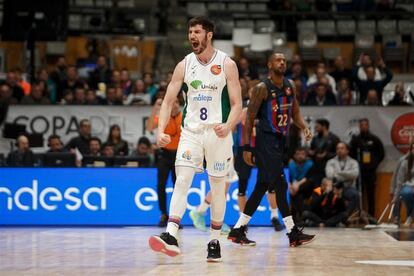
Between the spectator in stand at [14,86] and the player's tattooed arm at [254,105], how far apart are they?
8.29 m

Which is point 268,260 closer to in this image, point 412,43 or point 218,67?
point 218,67

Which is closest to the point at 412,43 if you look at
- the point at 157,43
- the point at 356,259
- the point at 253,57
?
the point at 253,57

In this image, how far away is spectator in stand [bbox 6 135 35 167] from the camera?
16.2 meters

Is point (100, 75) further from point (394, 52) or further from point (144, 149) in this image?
point (394, 52)

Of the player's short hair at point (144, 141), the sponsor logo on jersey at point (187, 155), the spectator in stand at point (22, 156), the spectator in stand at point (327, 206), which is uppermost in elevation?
the sponsor logo on jersey at point (187, 155)

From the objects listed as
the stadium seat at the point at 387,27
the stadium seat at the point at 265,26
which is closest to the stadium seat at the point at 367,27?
the stadium seat at the point at 387,27

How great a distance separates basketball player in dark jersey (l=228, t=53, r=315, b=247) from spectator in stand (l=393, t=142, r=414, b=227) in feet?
16.3

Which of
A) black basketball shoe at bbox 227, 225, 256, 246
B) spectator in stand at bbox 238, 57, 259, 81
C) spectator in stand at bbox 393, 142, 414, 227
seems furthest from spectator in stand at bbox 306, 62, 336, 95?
black basketball shoe at bbox 227, 225, 256, 246

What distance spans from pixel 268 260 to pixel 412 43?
50.2 ft

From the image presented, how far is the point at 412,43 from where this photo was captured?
76.6 ft

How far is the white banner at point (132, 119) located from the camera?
17438mm

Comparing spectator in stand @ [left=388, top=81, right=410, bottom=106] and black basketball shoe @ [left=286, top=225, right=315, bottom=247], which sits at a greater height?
spectator in stand @ [left=388, top=81, right=410, bottom=106]

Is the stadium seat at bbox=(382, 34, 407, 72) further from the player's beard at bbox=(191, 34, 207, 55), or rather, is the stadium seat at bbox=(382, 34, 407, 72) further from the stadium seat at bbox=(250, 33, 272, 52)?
the player's beard at bbox=(191, 34, 207, 55)

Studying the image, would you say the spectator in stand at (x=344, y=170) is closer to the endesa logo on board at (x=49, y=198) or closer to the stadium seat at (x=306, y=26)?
the endesa logo on board at (x=49, y=198)
